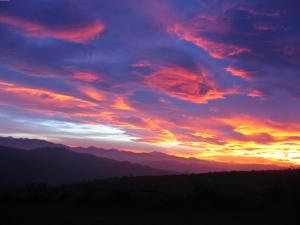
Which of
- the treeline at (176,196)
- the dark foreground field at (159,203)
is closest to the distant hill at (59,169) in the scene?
the treeline at (176,196)

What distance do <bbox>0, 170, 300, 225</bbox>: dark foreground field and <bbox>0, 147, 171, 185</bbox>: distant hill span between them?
1782 inches

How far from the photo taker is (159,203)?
26.0 metres

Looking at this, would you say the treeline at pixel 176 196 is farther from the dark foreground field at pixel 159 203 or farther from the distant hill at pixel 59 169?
the distant hill at pixel 59 169

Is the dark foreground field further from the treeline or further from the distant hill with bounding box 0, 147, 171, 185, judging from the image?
the distant hill with bounding box 0, 147, 171, 185

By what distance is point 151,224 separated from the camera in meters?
20.1

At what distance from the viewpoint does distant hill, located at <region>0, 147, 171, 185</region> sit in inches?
3339

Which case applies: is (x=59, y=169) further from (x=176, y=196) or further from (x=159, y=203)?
(x=159, y=203)

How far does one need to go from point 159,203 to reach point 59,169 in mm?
85770

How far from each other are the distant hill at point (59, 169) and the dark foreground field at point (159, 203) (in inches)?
1782

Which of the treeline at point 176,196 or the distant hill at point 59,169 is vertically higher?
the distant hill at point 59,169

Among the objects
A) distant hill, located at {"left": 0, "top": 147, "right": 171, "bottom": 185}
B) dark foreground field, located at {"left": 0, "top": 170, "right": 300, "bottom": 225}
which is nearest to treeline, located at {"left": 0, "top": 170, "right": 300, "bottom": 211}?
dark foreground field, located at {"left": 0, "top": 170, "right": 300, "bottom": 225}

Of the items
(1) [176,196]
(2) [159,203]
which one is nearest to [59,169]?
(1) [176,196]

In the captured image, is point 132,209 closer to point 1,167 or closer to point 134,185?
point 134,185

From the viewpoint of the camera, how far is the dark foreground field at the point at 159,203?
21.7m
